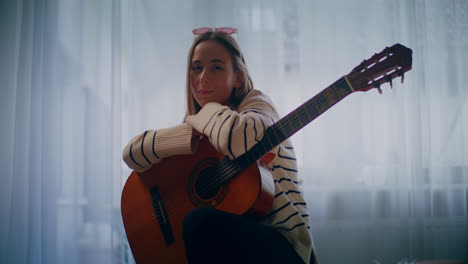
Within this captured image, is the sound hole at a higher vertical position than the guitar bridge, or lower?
higher

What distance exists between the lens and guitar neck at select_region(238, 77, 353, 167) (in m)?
0.67

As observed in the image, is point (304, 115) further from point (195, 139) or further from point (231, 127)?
point (195, 139)

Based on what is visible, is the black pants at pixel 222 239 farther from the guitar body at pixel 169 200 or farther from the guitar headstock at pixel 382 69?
the guitar headstock at pixel 382 69

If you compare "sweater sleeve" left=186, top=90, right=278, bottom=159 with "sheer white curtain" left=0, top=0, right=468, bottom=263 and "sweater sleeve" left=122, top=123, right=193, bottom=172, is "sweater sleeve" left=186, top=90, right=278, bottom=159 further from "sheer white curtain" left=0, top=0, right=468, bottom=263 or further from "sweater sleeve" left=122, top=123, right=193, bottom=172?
"sheer white curtain" left=0, top=0, right=468, bottom=263

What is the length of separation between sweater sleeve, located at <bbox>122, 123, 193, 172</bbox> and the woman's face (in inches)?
6.0

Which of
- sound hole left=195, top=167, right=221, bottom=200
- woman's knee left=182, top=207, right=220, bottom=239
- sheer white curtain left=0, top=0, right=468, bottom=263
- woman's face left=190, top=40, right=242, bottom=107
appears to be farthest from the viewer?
sheer white curtain left=0, top=0, right=468, bottom=263

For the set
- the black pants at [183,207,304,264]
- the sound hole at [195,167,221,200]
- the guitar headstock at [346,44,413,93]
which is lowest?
the black pants at [183,207,304,264]

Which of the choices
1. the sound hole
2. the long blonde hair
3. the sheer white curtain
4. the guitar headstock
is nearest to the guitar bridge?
the sound hole

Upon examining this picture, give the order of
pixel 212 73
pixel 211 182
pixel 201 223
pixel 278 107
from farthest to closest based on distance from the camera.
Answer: pixel 278 107
pixel 212 73
pixel 211 182
pixel 201 223

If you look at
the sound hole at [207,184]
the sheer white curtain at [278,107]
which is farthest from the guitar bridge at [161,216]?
the sheer white curtain at [278,107]

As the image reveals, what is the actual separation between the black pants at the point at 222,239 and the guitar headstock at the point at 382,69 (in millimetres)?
403

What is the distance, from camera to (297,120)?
2.19 ft

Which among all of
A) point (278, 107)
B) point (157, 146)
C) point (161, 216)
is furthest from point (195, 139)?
point (278, 107)

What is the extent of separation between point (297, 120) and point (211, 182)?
0.83 feet
